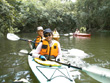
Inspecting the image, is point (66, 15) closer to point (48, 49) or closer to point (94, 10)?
point (94, 10)

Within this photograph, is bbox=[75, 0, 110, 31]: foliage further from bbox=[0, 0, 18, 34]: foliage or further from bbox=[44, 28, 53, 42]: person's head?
bbox=[44, 28, 53, 42]: person's head

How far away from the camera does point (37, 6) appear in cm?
2683

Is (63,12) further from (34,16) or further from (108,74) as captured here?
(108,74)

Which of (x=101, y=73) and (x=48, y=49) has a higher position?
(x=48, y=49)

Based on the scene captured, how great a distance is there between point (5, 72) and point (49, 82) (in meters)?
2.37

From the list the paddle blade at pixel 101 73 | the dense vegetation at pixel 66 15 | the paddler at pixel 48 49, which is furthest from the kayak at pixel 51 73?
the dense vegetation at pixel 66 15

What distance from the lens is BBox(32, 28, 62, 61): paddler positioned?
12.2ft

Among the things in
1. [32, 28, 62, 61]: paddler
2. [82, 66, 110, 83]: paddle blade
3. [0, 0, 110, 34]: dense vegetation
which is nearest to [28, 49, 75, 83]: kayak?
[32, 28, 62, 61]: paddler

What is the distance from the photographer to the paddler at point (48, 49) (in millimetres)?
3732

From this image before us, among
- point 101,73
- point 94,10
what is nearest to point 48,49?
point 101,73

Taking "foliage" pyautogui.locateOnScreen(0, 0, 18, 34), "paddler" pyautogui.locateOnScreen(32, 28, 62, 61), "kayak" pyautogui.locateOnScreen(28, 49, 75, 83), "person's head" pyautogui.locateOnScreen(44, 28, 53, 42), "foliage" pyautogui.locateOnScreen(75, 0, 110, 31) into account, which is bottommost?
"kayak" pyautogui.locateOnScreen(28, 49, 75, 83)

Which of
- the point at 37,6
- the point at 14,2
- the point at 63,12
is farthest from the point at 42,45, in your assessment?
the point at 63,12

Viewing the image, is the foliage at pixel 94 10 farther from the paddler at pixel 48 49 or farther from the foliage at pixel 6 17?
the paddler at pixel 48 49

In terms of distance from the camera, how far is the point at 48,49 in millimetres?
3783
